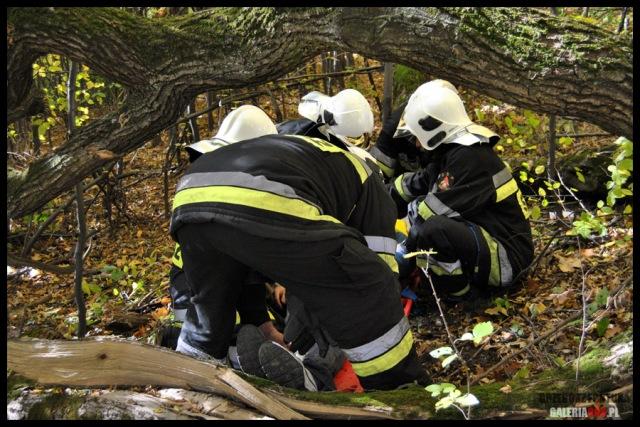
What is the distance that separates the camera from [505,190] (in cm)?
396

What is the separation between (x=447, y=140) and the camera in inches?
159

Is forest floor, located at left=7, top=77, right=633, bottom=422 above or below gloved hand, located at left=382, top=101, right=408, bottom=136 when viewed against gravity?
below

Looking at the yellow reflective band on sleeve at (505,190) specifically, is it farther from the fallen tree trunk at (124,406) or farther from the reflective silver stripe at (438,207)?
the fallen tree trunk at (124,406)

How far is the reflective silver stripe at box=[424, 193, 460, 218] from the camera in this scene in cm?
401

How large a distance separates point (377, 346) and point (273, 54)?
182cm

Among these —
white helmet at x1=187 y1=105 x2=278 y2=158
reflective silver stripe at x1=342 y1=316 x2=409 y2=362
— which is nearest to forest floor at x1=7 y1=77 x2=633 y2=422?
reflective silver stripe at x1=342 y1=316 x2=409 y2=362

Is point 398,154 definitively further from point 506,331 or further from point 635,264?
point 635,264

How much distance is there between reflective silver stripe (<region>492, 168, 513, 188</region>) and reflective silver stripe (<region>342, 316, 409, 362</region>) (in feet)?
5.35

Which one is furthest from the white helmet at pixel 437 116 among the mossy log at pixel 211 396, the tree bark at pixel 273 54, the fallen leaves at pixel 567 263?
the mossy log at pixel 211 396

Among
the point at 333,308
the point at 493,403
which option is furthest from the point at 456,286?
the point at 493,403

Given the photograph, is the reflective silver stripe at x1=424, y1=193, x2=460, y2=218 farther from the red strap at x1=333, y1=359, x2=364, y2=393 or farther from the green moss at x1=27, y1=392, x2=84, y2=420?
the green moss at x1=27, y1=392, x2=84, y2=420

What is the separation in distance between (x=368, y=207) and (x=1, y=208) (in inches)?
92.9

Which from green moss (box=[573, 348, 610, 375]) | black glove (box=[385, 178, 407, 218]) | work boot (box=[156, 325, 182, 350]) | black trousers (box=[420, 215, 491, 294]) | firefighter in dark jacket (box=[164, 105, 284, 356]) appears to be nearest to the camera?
green moss (box=[573, 348, 610, 375])

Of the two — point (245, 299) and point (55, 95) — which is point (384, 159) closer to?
point (245, 299)
